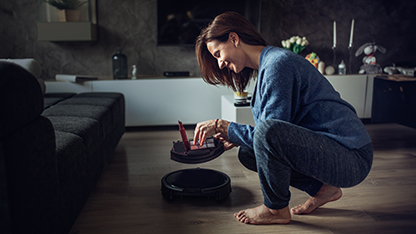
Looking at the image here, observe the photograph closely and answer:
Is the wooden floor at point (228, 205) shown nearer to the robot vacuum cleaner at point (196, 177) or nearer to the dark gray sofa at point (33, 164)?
the robot vacuum cleaner at point (196, 177)

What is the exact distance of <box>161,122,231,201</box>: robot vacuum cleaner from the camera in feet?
5.27

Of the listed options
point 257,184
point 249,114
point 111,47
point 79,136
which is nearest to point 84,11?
point 111,47

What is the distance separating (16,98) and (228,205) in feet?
3.59

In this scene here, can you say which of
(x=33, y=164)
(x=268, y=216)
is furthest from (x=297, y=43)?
(x=33, y=164)

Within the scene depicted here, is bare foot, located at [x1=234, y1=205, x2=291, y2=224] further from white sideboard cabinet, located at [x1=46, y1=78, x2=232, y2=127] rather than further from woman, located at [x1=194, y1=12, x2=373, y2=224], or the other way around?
white sideboard cabinet, located at [x1=46, y1=78, x2=232, y2=127]

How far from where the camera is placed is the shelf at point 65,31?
3.24m

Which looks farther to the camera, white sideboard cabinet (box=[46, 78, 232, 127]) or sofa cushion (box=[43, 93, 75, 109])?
white sideboard cabinet (box=[46, 78, 232, 127])

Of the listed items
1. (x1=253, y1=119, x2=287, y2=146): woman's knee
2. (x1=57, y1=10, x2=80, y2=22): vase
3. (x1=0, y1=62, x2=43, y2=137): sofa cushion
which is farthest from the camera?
(x1=57, y1=10, x2=80, y2=22): vase

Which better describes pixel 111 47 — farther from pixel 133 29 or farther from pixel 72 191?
pixel 72 191

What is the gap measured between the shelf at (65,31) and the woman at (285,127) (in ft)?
6.95

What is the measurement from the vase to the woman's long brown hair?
7.34 feet

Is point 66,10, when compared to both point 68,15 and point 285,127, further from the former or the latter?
point 285,127

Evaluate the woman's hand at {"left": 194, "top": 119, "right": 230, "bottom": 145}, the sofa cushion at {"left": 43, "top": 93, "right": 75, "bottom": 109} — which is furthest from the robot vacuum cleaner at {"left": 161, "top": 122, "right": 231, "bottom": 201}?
the sofa cushion at {"left": 43, "top": 93, "right": 75, "bottom": 109}

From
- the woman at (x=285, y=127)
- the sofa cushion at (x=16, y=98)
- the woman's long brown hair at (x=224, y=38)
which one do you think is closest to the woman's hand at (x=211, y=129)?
the woman at (x=285, y=127)
